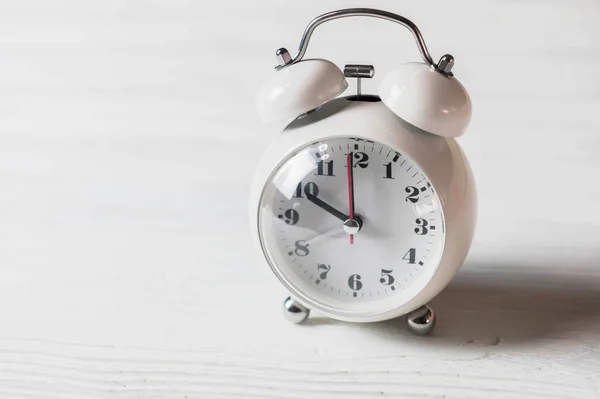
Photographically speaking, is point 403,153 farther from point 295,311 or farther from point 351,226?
point 295,311

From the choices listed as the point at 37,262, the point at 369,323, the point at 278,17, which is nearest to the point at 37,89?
the point at 278,17

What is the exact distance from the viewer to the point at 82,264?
1.11m

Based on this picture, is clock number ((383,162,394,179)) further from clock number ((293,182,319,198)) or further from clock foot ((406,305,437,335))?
clock foot ((406,305,437,335))

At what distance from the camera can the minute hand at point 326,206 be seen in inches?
34.8

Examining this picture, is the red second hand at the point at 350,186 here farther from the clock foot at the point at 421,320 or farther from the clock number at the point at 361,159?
the clock foot at the point at 421,320

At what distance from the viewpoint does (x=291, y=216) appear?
Answer: 90 centimetres

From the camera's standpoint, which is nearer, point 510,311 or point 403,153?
point 403,153

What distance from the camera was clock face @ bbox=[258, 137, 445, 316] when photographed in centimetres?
86

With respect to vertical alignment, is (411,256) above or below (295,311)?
above

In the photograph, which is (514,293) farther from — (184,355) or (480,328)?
(184,355)

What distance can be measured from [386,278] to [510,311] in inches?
7.4

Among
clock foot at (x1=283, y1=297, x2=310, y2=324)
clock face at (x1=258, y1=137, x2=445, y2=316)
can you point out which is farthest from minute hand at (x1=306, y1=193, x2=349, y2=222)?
clock foot at (x1=283, y1=297, x2=310, y2=324)

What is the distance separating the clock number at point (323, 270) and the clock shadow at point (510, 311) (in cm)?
8

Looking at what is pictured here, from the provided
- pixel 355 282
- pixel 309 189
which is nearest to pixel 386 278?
pixel 355 282
